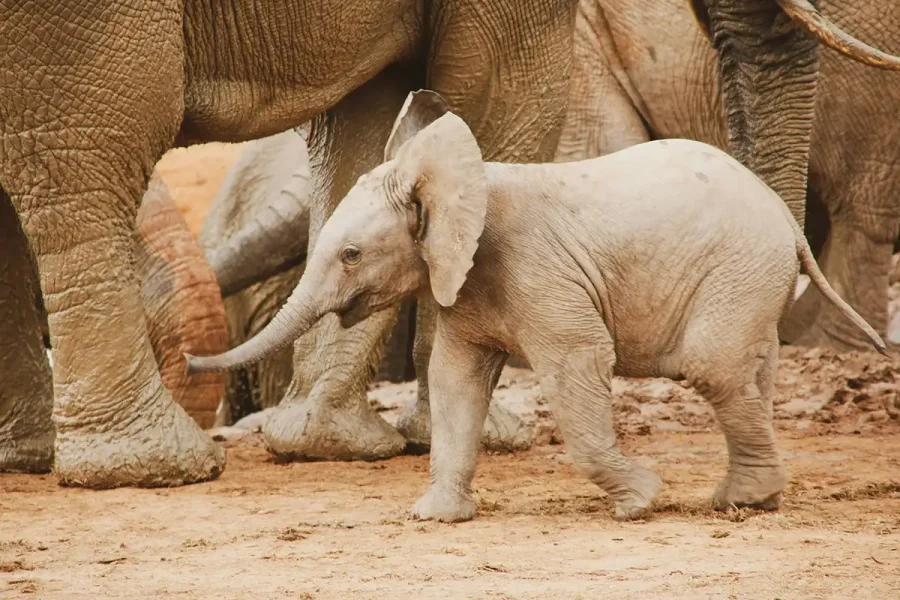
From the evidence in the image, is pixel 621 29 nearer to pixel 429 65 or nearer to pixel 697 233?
pixel 429 65

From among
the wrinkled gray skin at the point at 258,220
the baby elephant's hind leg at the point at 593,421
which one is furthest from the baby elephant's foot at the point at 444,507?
the wrinkled gray skin at the point at 258,220

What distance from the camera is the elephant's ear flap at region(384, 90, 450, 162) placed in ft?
16.1

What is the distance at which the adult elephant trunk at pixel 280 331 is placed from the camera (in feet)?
14.7

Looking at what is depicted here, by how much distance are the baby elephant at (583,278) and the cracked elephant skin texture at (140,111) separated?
846mm

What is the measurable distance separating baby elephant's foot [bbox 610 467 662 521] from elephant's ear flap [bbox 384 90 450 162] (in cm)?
104

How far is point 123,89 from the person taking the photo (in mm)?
5125

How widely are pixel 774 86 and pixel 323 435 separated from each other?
182 centimetres

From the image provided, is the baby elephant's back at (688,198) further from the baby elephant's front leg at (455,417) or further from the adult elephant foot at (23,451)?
the adult elephant foot at (23,451)

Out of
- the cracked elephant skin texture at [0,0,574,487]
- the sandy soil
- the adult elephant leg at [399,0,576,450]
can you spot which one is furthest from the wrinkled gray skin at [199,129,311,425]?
the cracked elephant skin texture at [0,0,574,487]

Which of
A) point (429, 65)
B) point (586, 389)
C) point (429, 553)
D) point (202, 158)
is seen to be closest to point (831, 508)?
point (586, 389)

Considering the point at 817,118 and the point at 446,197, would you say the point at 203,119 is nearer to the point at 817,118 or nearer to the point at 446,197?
the point at 446,197

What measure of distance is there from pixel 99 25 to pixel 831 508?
2315mm

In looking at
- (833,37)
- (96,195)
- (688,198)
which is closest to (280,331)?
(96,195)

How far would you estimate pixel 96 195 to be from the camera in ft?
17.0
